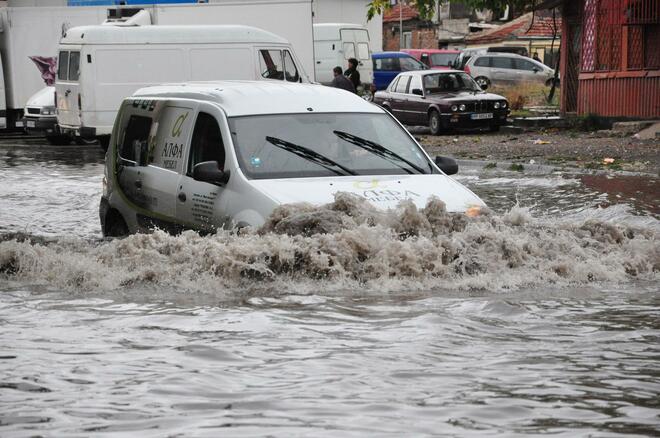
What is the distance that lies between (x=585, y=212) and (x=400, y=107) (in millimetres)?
18331

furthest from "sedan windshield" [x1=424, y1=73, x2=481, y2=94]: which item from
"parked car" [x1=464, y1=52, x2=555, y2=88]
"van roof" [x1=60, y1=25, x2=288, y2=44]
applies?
"parked car" [x1=464, y1=52, x2=555, y2=88]

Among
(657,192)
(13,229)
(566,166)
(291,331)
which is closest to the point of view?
(291,331)

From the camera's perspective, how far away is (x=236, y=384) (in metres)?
6.54

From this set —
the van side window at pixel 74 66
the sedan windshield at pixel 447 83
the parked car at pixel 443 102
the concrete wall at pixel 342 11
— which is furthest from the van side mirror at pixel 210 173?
the concrete wall at pixel 342 11

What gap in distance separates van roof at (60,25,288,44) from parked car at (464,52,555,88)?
25658 mm

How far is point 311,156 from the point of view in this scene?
10.4 m

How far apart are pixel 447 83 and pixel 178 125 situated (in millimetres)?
21898

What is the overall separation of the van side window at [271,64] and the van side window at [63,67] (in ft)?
12.9

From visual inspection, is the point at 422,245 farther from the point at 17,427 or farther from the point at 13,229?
the point at 13,229

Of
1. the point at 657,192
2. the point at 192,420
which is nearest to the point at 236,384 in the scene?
the point at 192,420

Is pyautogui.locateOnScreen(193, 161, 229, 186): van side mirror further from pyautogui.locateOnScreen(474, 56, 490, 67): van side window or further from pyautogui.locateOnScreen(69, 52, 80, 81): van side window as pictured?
pyautogui.locateOnScreen(474, 56, 490, 67): van side window

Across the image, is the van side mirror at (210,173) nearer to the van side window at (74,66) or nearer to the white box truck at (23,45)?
the van side window at (74,66)

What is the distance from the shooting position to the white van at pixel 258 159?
9.99 metres

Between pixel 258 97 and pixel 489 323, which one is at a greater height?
pixel 258 97
